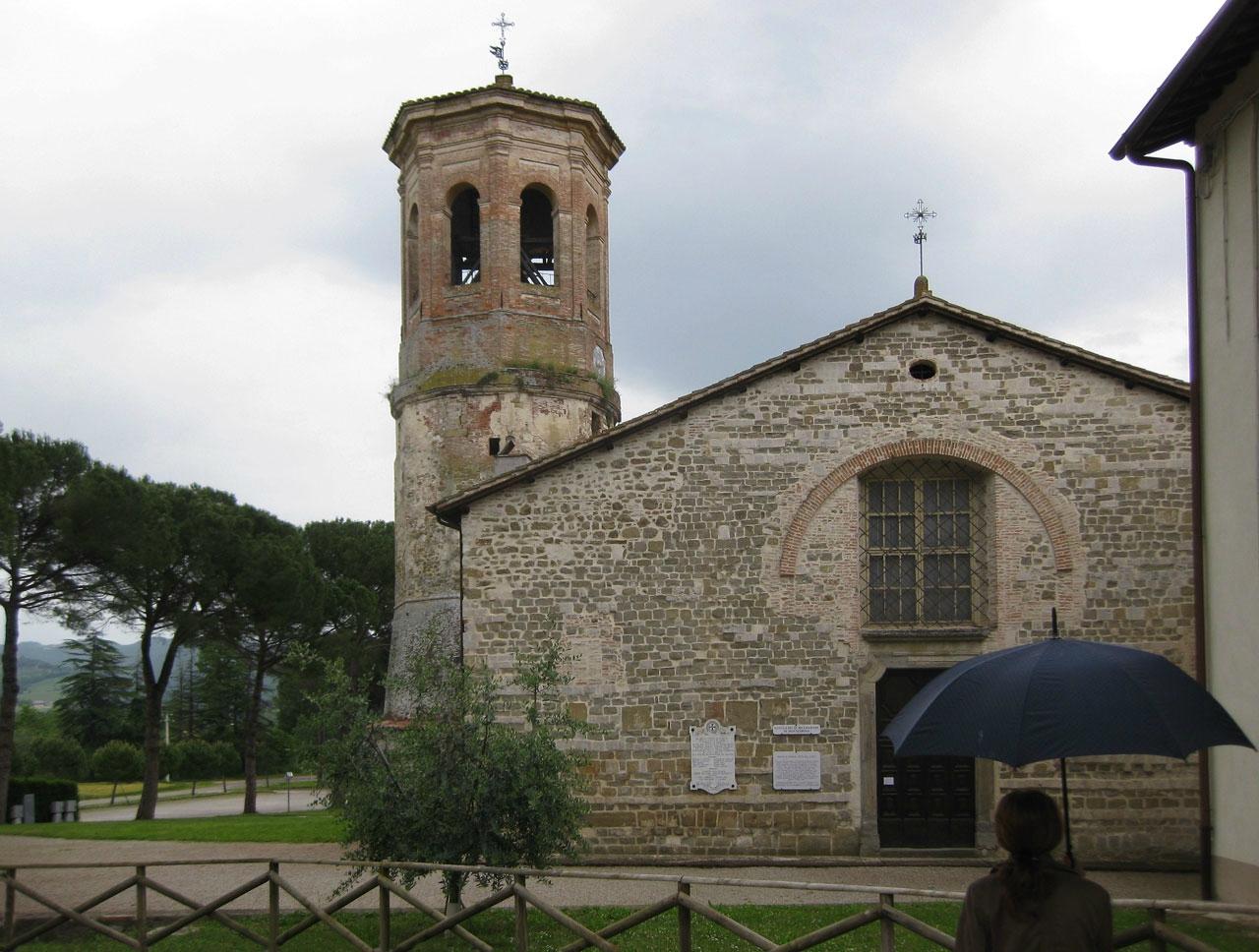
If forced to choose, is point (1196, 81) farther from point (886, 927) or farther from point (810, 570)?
point (886, 927)

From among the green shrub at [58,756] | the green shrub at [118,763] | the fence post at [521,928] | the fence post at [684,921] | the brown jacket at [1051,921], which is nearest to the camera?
the brown jacket at [1051,921]

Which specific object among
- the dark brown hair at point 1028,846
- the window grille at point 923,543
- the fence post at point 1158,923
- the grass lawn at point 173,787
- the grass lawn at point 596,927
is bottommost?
the grass lawn at point 173,787

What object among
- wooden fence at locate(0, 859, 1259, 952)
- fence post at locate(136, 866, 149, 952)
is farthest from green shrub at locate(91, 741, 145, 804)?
fence post at locate(136, 866, 149, 952)

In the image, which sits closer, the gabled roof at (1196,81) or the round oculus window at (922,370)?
the gabled roof at (1196,81)

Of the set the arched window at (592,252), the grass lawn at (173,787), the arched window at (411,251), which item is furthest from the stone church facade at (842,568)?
the grass lawn at (173,787)

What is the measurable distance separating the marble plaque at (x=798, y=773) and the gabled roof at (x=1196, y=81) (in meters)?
7.06

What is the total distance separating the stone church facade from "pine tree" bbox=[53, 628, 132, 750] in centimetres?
4194

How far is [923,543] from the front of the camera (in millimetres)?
14688

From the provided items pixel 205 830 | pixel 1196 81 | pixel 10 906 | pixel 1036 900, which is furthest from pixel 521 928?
pixel 205 830

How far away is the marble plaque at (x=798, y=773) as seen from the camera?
13.9 meters

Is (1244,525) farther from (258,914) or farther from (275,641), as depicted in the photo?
(275,641)

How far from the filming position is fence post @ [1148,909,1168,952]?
16.7 ft

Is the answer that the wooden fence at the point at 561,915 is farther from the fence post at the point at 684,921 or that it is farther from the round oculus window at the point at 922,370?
the round oculus window at the point at 922,370

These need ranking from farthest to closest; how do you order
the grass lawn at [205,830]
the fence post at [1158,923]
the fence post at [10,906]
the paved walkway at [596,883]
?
1. the grass lawn at [205,830]
2. the paved walkway at [596,883]
3. the fence post at [10,906]
4. the fence post at [1158,923]
